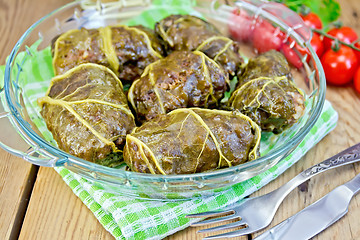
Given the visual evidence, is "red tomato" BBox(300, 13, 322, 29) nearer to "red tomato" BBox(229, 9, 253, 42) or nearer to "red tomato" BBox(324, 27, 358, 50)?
"red tomato" BBox(324, 27, 358, 50)

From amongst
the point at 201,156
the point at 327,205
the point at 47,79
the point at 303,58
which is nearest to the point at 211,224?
the point at 201,156

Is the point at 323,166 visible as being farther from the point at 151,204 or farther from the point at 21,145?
the point at 21,145

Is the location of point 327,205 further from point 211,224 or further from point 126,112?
point 126,112

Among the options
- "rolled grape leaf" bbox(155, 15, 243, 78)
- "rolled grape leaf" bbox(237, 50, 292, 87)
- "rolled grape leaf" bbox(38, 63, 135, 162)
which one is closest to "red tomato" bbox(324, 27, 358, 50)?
"rolled grape leaf" bbox(237, 50, 292, 87)

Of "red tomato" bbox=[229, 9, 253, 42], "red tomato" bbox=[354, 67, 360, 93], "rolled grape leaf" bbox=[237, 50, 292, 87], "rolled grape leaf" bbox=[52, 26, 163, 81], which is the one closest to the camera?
"rolled grape leaf" bbox=[237, 50, 292, 87]

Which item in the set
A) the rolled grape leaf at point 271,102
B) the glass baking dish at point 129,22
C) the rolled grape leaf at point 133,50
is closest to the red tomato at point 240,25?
the glass baking dish at point 129,22

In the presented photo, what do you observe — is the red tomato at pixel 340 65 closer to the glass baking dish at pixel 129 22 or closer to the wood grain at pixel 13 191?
the glass baking dish at pixel 129 22
